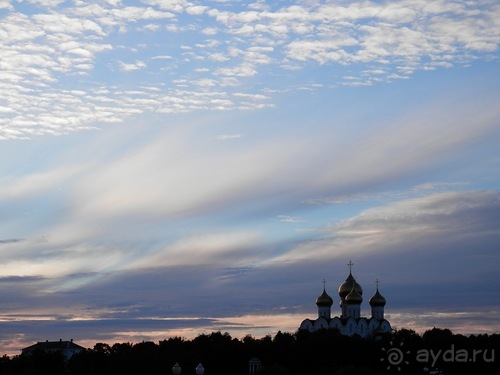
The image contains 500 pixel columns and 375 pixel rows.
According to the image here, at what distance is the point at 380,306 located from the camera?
401 ft

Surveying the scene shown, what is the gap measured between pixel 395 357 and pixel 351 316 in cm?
3351

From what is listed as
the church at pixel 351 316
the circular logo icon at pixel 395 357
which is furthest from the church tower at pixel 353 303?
the circular logo icon at pixel 395 357

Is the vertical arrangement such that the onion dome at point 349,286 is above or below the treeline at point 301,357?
above

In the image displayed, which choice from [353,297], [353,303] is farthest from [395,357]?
[353,303]

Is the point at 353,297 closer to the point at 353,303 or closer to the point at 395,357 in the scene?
the point at 353,303

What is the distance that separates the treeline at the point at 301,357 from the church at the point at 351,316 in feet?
49.0

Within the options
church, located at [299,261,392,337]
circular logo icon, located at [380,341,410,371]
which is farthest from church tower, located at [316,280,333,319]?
circular logo icon, located at [380,341,410,371]

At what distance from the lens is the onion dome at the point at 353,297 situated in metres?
119

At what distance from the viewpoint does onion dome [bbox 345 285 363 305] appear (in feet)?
390

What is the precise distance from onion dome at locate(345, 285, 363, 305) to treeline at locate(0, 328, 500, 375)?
16194 mm

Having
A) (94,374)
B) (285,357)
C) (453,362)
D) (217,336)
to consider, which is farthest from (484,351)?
(94,374)

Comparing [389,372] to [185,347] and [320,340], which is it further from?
[185,347]

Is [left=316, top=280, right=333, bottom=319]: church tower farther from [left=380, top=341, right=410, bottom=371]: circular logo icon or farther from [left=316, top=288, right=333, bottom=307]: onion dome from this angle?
[left=380, top=341, right=410, bottom=371]: circular logo icon

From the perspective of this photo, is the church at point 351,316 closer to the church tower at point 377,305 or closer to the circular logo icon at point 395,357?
the church tower at point 377,305
